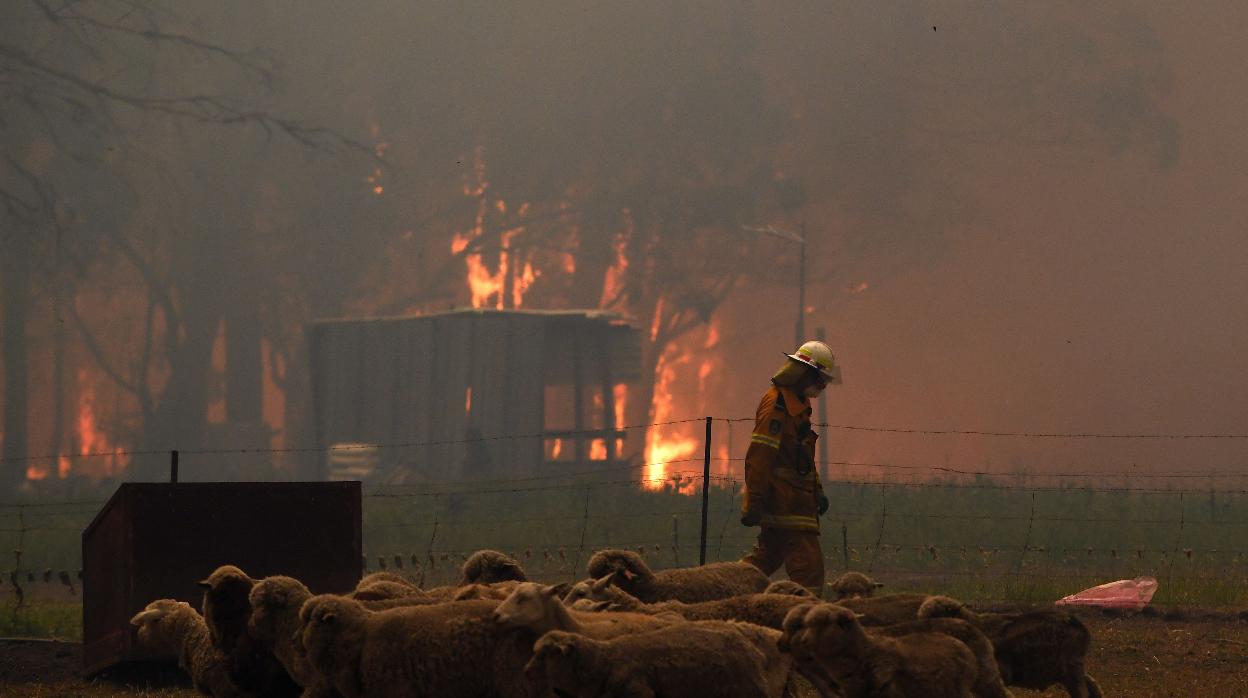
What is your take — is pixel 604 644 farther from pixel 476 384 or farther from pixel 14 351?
pixel 14 351

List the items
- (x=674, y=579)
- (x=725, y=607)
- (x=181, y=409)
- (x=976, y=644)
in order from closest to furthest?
(x=976, y=644), (x=725, y=607), (x=674, y=579), (x=181, y=409)

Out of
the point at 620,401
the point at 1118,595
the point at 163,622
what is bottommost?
the point at 1118,595

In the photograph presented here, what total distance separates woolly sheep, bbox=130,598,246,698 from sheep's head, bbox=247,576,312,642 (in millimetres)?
753

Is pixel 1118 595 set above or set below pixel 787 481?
below

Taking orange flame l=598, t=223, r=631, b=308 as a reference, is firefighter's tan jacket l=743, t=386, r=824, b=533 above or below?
below

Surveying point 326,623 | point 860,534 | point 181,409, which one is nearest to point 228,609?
point 326,623

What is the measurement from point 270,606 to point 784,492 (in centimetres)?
452

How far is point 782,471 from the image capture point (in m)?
11.3

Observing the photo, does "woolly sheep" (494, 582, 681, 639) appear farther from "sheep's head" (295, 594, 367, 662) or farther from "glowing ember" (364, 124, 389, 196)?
"glowing ember" (364, 124, 389, 196)

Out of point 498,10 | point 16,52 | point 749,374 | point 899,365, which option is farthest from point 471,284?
point 16,52

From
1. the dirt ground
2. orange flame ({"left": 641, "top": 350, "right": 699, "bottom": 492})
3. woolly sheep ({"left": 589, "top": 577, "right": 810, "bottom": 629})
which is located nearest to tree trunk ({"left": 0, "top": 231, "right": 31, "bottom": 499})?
orange flame ({"left": 641, "top": 350, "right": 699, "bottom": 492})

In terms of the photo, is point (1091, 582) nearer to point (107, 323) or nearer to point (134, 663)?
point (134, 663)

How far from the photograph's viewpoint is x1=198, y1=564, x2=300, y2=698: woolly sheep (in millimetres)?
8023

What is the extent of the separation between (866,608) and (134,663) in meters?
4.86
